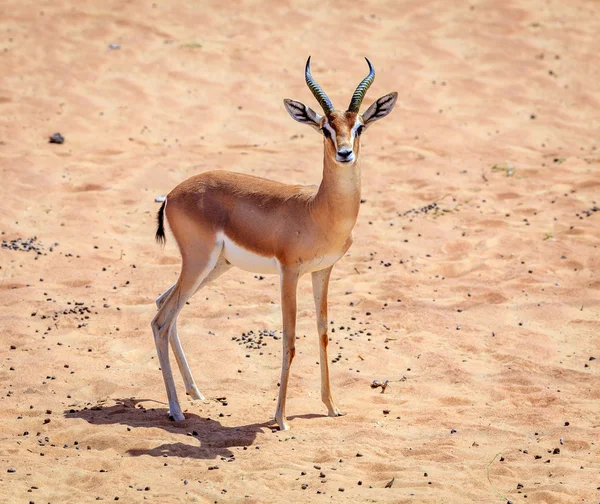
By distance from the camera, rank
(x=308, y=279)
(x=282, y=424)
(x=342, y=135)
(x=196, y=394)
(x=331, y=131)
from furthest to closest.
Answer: (x=308, y=279) < (x=196, y=394) < (x=282, y=424) < (x=331, y=131) < (x=342, y=135)

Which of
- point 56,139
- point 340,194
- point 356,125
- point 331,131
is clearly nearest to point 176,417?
point 340,194

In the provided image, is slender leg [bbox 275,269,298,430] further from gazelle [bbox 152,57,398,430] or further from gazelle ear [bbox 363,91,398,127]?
gazelle ear [bbox 363,91,398,127]

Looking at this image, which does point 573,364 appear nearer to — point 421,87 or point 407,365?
point 407,365

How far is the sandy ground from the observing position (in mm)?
6387

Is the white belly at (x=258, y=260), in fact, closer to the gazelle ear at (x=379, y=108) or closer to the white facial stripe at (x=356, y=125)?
the white facial stripe at (x=356, y=125)

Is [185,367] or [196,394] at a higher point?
[185,367]

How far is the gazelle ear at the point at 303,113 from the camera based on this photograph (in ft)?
23.5

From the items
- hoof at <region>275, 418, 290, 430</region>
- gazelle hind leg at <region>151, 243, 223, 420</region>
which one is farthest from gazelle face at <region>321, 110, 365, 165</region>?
hoof at <region>275, 418, 290, 430</region>

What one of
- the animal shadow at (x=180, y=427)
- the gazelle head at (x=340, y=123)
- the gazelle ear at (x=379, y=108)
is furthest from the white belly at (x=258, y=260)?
the animal shadow at (x=180, y=427)

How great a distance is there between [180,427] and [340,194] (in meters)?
2.16

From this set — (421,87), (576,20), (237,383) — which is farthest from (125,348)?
(576,20)

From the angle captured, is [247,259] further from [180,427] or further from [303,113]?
[180,427]

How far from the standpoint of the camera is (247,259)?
24.4 ft

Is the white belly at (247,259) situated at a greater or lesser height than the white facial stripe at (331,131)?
lesser
